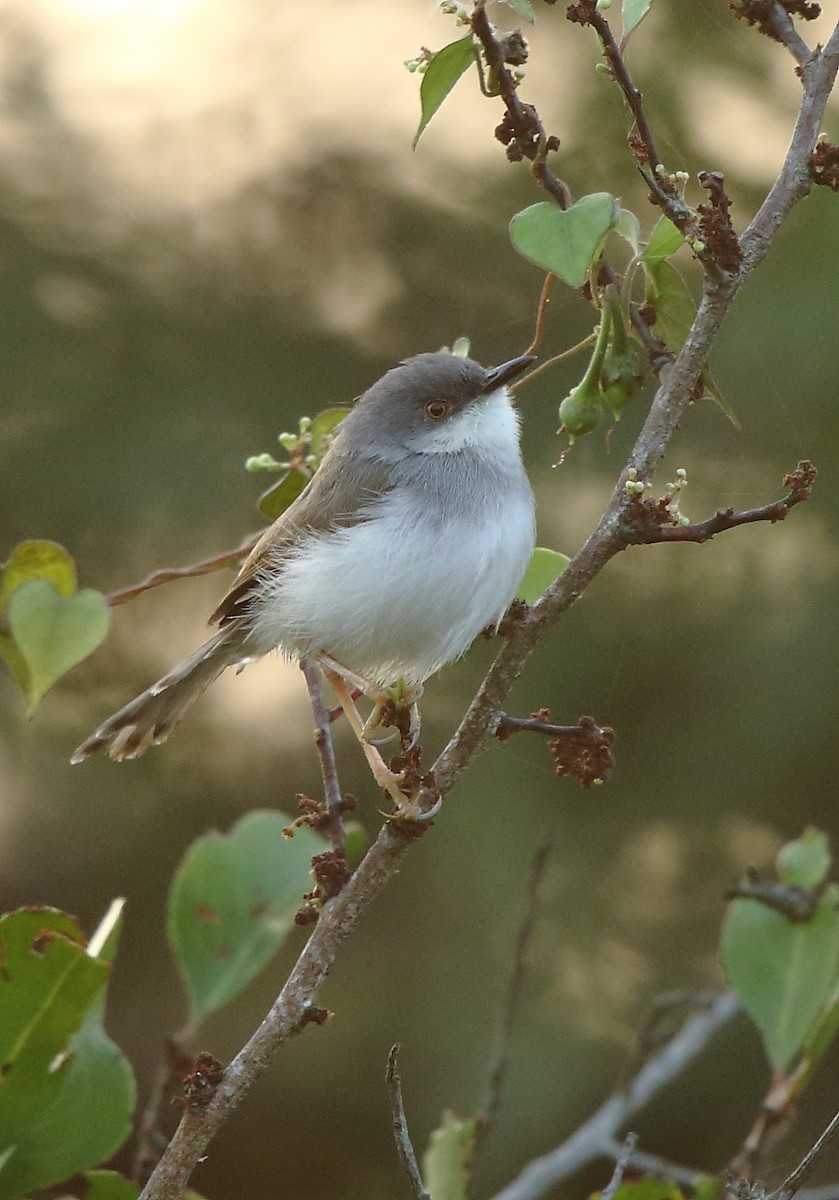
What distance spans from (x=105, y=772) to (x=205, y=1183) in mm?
1153

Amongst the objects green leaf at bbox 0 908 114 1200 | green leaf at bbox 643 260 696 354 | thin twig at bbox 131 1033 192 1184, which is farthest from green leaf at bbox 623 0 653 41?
thin twig at bbox 131 1033 192 1184

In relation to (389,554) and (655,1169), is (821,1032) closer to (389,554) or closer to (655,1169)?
(655,1169)

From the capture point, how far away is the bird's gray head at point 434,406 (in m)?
3.19

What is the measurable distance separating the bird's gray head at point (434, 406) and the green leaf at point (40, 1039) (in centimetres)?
151

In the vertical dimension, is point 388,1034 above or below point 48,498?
below

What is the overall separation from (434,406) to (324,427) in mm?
613

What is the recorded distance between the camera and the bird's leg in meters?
2.35

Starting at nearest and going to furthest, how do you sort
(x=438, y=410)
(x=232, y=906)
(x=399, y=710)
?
(x=399, y=710) < (x=232, y=906) < (x=438, y=410)

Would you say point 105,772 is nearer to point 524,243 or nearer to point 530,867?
point 530,867

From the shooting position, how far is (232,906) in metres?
2.62

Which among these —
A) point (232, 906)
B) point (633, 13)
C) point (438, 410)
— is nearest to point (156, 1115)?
point (232, 906)

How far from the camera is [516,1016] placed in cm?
396

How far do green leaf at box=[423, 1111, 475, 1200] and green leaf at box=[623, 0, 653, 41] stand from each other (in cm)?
180

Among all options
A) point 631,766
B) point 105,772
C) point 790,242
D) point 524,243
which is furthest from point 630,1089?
point 790,242
